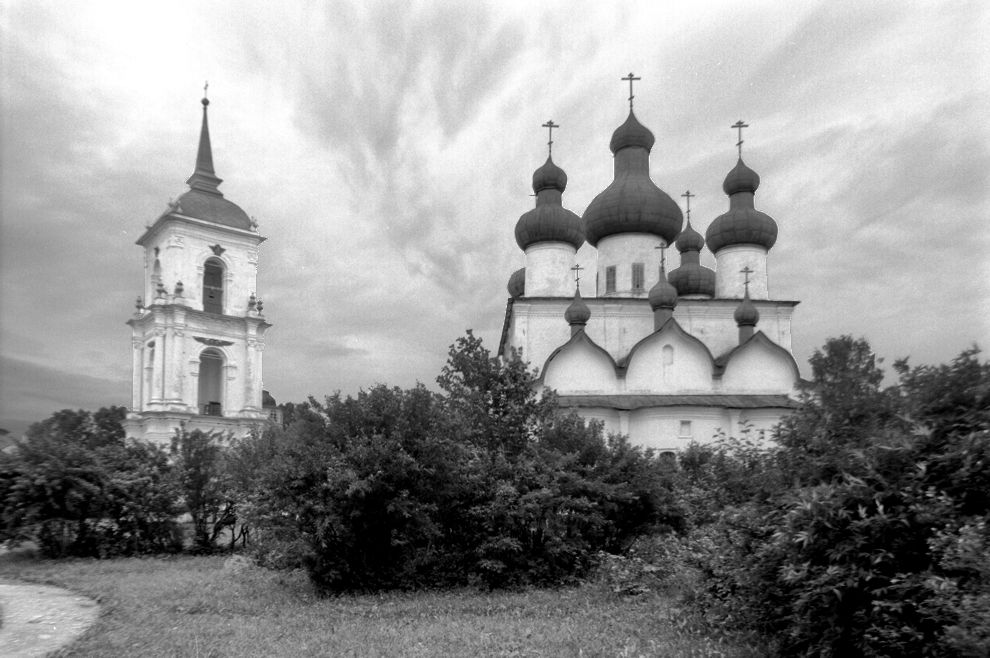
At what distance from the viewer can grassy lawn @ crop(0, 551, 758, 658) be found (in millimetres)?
6398

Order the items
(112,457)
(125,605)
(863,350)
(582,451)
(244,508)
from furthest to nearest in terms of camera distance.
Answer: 1. (112,457)
2. (244,508)
3. (582,451)
4. (125,605)
5. (863,350)

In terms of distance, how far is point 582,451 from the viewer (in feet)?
37.1

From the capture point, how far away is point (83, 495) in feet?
41.3

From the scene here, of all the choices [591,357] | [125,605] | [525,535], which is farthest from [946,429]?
[591,357]

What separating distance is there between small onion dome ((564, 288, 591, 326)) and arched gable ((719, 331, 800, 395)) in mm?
4750

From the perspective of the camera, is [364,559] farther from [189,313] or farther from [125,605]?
[189,313]

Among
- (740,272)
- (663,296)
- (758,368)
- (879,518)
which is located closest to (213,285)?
(663,296)

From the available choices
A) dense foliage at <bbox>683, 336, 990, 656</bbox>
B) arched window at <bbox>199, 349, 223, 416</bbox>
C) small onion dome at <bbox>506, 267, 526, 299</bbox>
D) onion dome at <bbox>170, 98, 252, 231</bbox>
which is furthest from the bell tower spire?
dense foliage at <bbox>683, 336, 990, 656</bbox>

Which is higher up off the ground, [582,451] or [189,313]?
[189,313]

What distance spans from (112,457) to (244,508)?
3076mm

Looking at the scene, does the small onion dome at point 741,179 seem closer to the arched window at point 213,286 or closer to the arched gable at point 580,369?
the arched gable at point 580,369

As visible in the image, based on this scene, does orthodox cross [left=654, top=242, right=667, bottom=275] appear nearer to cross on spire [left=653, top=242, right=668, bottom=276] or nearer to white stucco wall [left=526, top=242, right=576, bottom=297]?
cross on spire [left=653, top=242, right=668, bottom=276]

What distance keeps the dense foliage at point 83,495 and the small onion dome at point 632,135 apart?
20232mm

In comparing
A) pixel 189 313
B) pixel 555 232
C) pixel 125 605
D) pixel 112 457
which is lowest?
pixel 125 605
